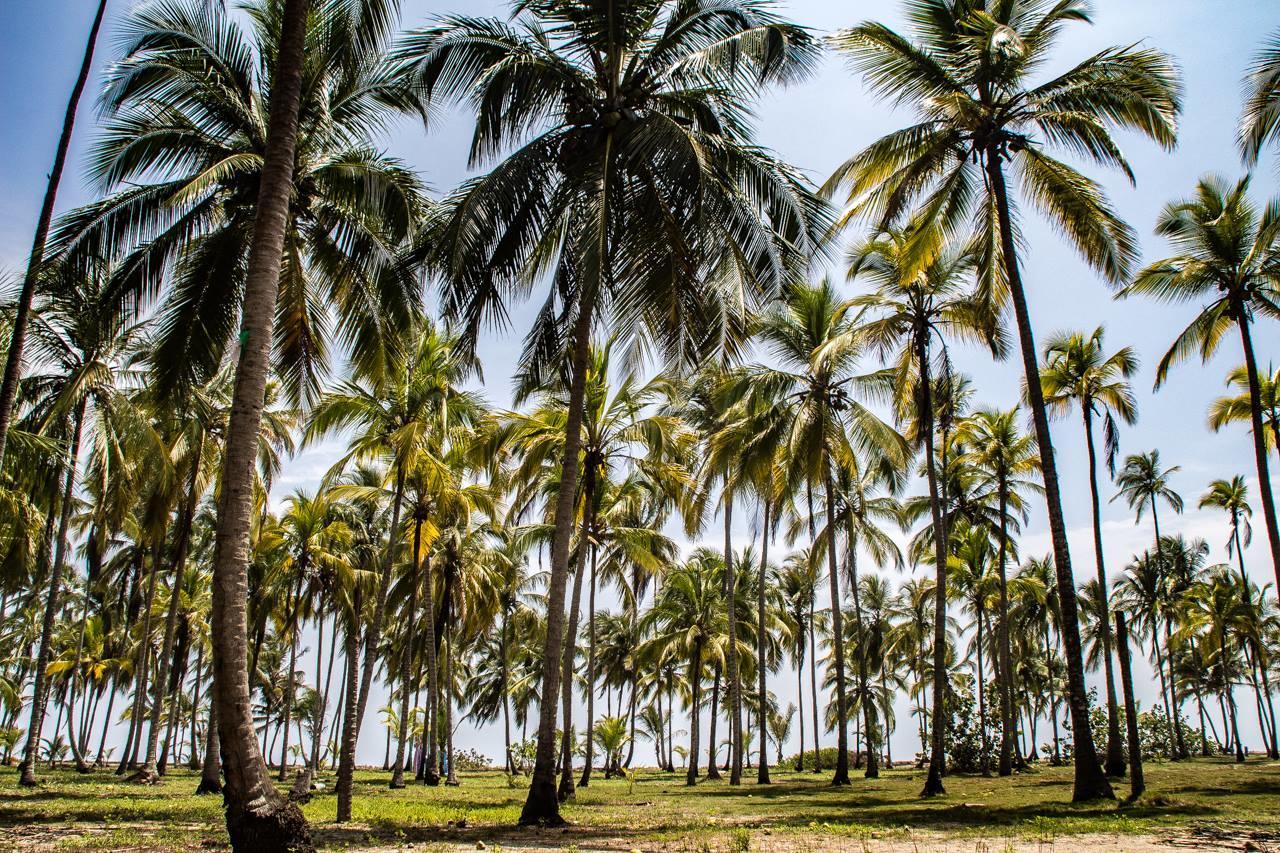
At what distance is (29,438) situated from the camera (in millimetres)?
14383

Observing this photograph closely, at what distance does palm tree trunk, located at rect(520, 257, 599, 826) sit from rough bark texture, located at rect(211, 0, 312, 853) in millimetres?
4606

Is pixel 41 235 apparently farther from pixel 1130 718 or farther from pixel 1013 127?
pixel 1130 718

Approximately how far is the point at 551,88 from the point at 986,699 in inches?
1223

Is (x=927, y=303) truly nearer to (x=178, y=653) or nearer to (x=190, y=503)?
(x=190, y=503)

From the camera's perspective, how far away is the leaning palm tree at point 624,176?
1222cm

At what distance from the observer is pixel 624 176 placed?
1354 cm

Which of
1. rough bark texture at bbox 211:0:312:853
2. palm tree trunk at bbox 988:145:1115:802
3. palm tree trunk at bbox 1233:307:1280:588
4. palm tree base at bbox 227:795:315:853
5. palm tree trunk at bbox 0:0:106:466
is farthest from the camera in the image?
palm tree trunk at bbox 1233:307:1280:588

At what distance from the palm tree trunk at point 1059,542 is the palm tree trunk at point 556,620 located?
7.59m

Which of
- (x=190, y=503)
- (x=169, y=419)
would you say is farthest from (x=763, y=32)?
(x=190, y=503)

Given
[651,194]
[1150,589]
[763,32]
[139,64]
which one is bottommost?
[1150,589]

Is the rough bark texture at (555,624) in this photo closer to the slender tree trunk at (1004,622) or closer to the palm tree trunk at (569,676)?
the palm tree trunk at (569,676)

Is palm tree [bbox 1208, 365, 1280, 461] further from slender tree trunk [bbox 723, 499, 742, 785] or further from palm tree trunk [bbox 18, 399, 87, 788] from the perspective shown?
palm tree trunk [bbox 18, 399, 87, 788]

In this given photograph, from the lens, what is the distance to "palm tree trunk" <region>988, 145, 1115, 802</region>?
13.2 m

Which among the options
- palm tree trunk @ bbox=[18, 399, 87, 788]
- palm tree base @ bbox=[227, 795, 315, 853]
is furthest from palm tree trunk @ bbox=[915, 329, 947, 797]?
palm tree trunk @ bbox=[18, 399, 87, 788]
